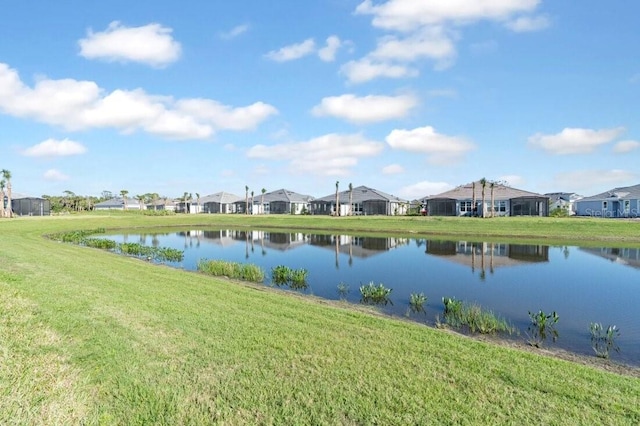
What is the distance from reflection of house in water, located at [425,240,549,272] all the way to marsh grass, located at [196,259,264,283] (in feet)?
37.0

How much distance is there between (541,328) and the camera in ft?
34.8

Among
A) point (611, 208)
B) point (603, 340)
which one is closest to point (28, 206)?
point (603, 340)

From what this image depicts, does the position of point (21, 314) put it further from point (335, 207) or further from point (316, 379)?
point (335, 207)

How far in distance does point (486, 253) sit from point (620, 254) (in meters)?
8.81

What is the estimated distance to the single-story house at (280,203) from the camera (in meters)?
85.5

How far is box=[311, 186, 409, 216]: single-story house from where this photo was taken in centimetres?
7206

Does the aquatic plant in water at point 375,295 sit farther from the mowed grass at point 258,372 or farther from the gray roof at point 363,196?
the gray roof at point 363,196

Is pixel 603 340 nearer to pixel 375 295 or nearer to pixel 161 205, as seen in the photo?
pixel 375 295

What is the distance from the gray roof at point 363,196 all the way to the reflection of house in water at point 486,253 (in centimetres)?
3809

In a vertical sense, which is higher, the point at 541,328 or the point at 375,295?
the point at 375,295

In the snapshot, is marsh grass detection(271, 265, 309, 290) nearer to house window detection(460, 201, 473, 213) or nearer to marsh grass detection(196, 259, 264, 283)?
marsh grass detection(196, 259, 264, 283)

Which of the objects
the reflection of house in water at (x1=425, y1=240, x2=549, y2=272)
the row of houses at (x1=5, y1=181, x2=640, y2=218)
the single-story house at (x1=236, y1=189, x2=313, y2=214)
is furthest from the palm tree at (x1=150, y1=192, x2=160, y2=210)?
the reflection of house in water at (x1=425, y1=240, x2=549, y2=272)

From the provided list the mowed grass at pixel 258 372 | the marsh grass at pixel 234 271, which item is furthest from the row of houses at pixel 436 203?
the mowed grass at pixel 258 372

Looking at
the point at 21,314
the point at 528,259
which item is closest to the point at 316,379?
the point at 21,314
